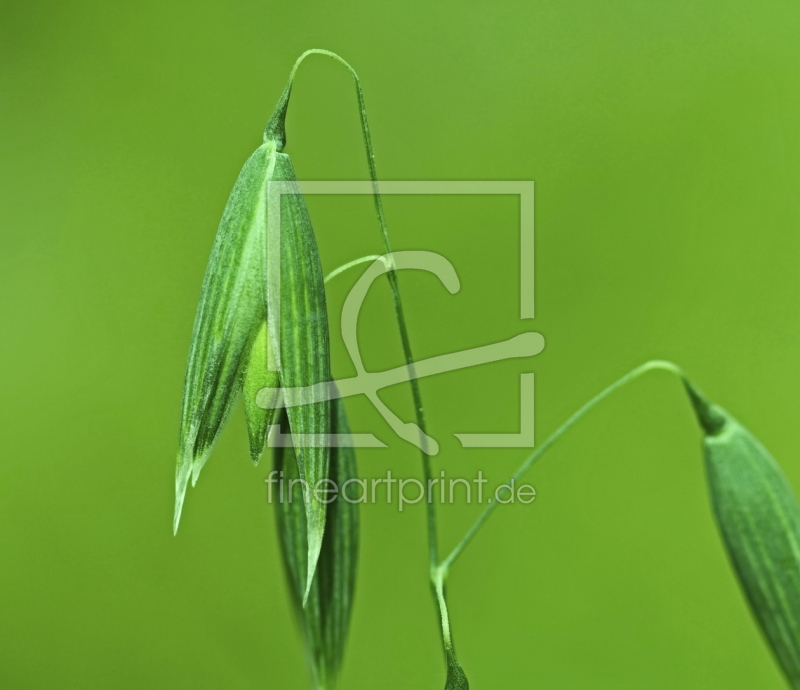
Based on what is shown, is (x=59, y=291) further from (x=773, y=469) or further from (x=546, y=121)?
(x=773, y=469)

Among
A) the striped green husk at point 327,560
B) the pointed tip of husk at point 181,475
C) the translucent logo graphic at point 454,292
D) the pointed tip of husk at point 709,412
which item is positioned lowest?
the striped green husk at point 327,560

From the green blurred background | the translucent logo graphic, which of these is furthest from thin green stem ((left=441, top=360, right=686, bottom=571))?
the green blurred background

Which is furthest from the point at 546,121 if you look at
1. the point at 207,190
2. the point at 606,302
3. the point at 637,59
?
→ the point at 207,190

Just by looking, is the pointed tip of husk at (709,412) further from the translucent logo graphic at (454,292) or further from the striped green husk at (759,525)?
the translucent logo graphic at (454,292)

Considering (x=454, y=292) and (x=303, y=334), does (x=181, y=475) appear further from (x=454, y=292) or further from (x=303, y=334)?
(x=454, y=292)

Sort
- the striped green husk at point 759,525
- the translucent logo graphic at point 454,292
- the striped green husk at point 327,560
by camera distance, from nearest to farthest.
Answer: the striped green husk at point 759,525, the striped green husk at point 327,560, the translucent logo graphic at point 454,292

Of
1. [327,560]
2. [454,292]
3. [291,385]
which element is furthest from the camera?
[454,292]

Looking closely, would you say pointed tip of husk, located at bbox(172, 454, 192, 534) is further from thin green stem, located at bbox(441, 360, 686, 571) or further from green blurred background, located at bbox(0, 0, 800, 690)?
green blurred background, located at bbox(0, 0, 800, 690)

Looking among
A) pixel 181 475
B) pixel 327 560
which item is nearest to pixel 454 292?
pixel 327 560

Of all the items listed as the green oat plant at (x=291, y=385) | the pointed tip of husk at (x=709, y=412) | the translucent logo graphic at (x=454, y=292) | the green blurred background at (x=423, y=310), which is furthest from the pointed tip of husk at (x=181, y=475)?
the green blurred background at (x=423, y=310)
